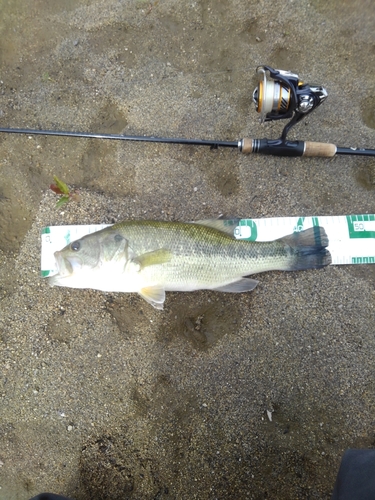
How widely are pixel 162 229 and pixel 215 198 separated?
72 cm

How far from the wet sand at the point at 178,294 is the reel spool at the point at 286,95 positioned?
2.05 ft

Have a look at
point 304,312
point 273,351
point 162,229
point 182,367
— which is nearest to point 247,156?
point 162,229

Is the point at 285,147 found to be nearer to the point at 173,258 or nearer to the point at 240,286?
the point at 240,286

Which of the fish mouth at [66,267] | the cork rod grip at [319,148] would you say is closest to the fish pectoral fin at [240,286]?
the fish mouth at [66,267]

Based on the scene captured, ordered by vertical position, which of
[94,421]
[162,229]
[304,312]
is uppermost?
[162,229]

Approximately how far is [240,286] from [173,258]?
1.90 ft

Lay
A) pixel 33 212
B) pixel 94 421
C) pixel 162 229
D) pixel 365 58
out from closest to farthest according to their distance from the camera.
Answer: pixel 162 229, pixel 94 421, pixel 33 212, pixel 365 58

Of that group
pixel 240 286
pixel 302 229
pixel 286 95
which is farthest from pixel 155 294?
pixel 286 95

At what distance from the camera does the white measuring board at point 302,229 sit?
2885mm

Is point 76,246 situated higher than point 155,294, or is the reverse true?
point 76,246

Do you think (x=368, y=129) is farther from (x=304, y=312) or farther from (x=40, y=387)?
(x=40, y=387)

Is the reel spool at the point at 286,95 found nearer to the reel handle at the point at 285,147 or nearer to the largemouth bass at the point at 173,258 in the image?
the reel handle at the point at 285,147

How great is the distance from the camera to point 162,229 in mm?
2518

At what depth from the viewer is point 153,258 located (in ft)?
8.04
